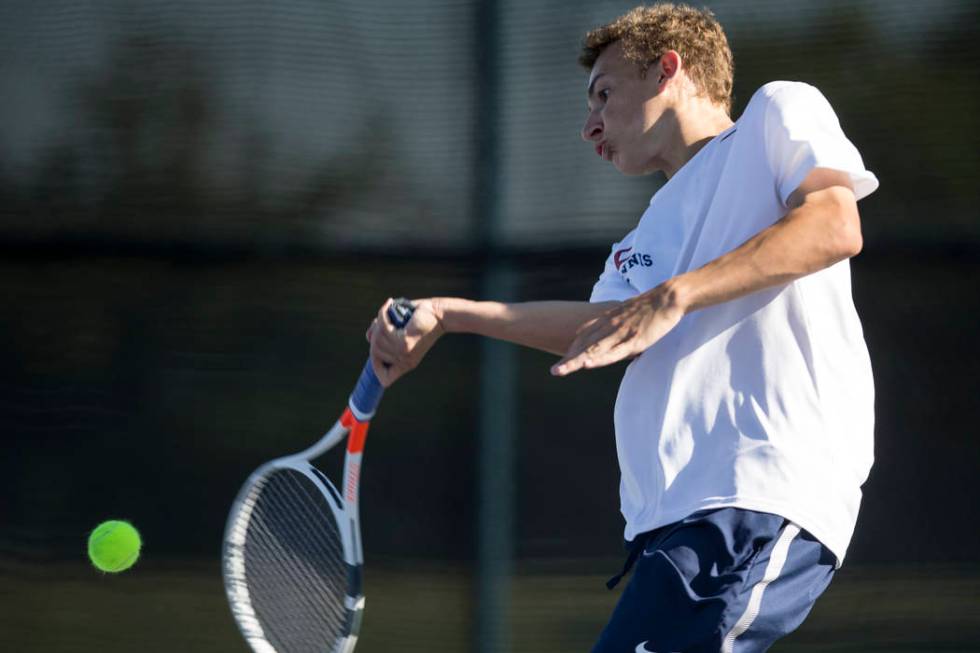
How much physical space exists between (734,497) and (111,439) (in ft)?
7.15

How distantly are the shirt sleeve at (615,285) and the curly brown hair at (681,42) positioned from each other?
1.00 feet

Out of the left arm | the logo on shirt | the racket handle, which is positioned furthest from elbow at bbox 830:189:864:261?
the racket handle

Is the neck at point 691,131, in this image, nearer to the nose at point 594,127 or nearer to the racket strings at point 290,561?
the nose at point 594,127

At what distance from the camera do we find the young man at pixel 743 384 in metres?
1.95

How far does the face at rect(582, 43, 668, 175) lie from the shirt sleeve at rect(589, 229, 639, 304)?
0.49 ft

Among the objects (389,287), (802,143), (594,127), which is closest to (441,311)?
(594,127)

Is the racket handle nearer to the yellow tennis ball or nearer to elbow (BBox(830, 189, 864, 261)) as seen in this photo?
elbow (BBox(830, 189, 864, 261))

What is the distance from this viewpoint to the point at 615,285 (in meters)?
2.39

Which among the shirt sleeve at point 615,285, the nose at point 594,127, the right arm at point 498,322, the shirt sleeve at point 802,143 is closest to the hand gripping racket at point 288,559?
the right arm at point 498,322

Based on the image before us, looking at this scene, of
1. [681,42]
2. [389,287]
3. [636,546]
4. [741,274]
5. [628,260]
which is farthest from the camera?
[389,287]

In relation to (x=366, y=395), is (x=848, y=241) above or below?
above

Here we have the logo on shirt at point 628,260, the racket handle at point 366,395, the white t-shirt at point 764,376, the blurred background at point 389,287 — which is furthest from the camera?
the blurred background at point 389,287

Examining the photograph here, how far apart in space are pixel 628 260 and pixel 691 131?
10.3 inches

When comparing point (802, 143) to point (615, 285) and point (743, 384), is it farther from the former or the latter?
point (615, 285)
